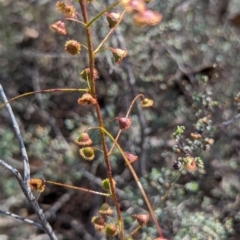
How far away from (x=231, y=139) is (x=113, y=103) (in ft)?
2.26

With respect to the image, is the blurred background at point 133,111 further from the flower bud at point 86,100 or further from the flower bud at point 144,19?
the flower bud at point 144,19

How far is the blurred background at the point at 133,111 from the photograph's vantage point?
2.66 m

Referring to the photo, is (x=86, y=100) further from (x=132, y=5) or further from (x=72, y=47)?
(x=132, y=5)

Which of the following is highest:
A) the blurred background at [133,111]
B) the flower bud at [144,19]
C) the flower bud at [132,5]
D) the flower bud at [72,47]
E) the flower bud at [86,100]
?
the flower bud at [132,5]

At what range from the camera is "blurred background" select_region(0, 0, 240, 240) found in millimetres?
2662

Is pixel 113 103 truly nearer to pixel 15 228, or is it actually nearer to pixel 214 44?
pixel 214 44

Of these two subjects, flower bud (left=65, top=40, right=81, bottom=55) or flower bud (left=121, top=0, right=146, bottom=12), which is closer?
flower bud (left=121, top=0, right=146, bottom=12)

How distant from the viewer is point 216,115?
2781 mm

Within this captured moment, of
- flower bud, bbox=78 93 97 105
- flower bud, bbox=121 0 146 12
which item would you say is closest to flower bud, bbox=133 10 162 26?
flower bud, bbox=121 0 146 12

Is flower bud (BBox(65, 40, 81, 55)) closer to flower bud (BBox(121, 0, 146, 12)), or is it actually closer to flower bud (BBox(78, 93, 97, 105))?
flower bud (BBox(78, 93, 97, 105))

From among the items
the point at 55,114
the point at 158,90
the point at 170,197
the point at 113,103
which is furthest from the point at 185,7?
the point at 170,197

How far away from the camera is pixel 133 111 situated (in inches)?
118

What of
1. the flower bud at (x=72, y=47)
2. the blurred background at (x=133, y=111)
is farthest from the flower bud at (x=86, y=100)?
the blurred background at (x=133, y=111)

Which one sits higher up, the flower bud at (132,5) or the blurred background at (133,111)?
the flower bud at (132,5)
